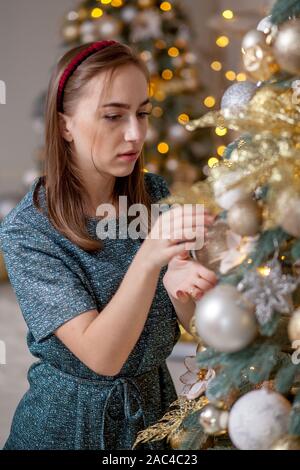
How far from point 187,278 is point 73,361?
12.9 inches

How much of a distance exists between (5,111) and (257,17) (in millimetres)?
2116

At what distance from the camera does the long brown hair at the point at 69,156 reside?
1.31 metres

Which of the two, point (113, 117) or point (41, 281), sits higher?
point (113, 117)

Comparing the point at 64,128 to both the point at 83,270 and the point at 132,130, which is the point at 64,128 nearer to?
the point at 132,130

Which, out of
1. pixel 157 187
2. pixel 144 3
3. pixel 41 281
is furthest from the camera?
pixel 144 3

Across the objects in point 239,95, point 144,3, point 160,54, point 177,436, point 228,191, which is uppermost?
point 144,3

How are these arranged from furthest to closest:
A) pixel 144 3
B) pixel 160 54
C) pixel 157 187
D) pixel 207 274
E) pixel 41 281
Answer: pixel 160 54, pixel 144 3, pixel 157 187, pixel 41 281, pixel 207 274

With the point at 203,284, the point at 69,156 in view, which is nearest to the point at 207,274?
the point at 203,284

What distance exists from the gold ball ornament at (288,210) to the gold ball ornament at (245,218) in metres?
0.04

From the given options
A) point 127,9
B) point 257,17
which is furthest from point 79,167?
point 257,17

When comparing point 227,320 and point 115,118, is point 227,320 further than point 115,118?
No

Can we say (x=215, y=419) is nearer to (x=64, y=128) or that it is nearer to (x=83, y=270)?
(x=83, y=270)

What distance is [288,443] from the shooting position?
2.93ft
